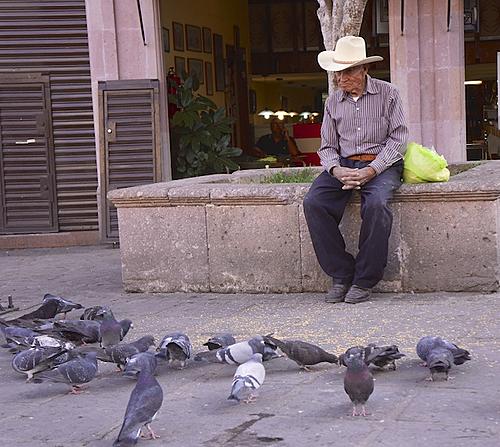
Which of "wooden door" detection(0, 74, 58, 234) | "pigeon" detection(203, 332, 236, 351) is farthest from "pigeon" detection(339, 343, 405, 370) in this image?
"wooden door" detection(0, 74, 58, 234)

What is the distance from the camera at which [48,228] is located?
1271 centimetres

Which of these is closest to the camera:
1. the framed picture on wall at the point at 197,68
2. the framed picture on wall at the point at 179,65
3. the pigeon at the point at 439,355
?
the pigeon at the point at 439,355

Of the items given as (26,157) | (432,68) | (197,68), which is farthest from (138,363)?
(197,68)

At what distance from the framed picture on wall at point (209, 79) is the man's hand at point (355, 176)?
845 centimetres

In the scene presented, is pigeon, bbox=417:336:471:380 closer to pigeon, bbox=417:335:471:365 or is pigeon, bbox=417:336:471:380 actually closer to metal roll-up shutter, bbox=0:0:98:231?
pigeon, bbox=417:335:471:365

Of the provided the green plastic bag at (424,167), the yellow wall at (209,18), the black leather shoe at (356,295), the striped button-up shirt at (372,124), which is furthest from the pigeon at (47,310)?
the yellow wall at (209,18)

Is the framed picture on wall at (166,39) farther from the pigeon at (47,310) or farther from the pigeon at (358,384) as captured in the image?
the pigeon at (358,384)

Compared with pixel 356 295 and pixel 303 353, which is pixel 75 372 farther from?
pixel 356 295

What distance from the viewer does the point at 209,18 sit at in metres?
15.9

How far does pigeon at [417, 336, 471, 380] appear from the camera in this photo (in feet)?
16.9

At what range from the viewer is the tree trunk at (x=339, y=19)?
8.65 metres

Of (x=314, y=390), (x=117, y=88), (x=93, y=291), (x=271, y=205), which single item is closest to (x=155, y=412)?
(x=314, y=390)

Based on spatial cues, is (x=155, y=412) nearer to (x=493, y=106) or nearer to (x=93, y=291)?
(x=93, y=291)

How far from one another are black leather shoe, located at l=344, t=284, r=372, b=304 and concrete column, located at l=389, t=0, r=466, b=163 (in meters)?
4.93
